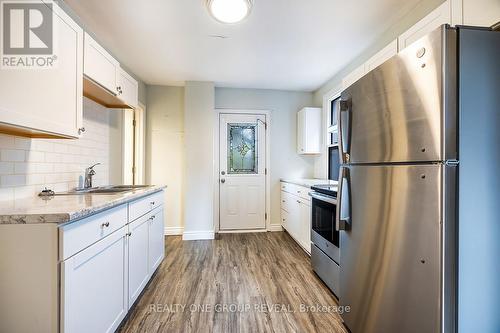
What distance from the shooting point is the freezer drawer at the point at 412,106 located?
3.23ft

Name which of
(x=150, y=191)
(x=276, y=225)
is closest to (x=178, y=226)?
(x=276, y=225)

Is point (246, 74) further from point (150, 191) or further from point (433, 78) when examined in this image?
point (433, 78)

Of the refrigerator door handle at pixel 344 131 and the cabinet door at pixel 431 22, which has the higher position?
the cabinet door at pixel 431 22

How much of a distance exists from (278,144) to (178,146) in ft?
5.78

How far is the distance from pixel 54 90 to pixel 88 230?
0.89m

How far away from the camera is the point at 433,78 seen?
1.01 m

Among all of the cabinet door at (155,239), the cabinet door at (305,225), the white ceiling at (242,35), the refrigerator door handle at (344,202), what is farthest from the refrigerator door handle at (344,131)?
the cabinet door at (155,239)

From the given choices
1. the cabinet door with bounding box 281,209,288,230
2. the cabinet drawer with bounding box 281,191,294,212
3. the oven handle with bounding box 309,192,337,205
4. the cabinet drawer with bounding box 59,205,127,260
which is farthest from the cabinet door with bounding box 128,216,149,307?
the cabinet door with bounding box 281,209,288,230

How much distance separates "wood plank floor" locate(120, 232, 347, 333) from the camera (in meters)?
1.73

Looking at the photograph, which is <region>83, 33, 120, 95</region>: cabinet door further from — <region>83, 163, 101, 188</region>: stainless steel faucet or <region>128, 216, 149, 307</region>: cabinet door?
<region>128, 216, 149, 307</region>: cabinet door

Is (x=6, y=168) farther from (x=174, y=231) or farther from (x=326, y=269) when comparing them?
(x=174, y=231)

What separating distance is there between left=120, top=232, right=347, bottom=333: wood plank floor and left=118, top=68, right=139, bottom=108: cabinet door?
6.04 ft

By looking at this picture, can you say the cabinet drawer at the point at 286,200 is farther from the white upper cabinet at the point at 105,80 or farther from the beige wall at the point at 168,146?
the white upper cabinet at the point at 105,80

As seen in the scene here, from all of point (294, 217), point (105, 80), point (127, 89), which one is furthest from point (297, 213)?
point (105, 80)
